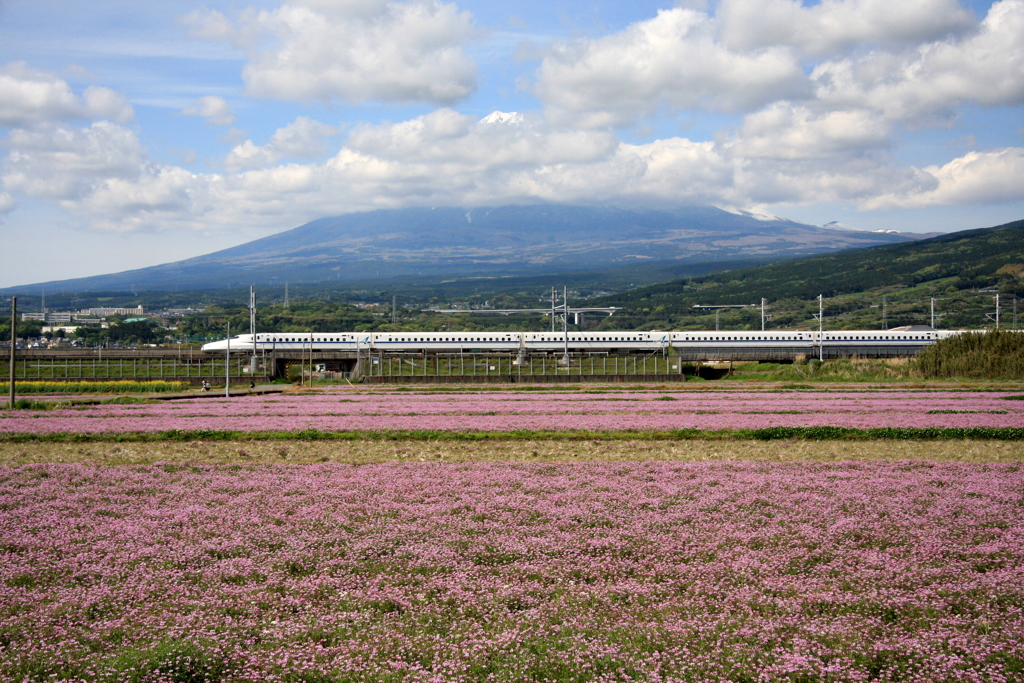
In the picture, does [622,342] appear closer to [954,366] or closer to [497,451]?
[954,366]

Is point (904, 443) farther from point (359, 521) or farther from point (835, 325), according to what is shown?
point (835, 325)

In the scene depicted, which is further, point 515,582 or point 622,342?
point 622,342

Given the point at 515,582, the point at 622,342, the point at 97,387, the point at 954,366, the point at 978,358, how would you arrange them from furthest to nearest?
the point at 622,342 < the point at 954,366 < the point at 978,358 < the point at 97,387 < the point at 515,582

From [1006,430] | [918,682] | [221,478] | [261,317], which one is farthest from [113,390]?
[261,317]

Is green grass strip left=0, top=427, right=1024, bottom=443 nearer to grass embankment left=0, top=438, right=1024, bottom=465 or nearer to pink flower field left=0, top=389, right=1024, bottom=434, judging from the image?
grass embankment left=0, top=438, right=1024, bottom=465

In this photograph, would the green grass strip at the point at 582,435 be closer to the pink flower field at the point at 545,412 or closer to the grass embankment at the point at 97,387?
the pink flower field at the point at 545,412

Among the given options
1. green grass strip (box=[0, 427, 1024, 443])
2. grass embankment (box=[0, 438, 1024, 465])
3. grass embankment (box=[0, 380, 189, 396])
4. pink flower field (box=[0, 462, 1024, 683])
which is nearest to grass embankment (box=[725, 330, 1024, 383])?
green grass strip (box=[0, 427, 1024, 443])

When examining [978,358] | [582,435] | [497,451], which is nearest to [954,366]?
[978,358]

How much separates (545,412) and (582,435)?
6948 mm

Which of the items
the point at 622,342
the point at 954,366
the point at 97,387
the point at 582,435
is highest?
the point at 622,342

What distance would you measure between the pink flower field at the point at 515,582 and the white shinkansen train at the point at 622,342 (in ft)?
221

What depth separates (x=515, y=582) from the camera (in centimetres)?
893

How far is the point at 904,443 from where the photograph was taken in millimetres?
20859

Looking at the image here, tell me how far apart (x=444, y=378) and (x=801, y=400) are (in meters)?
25.0
